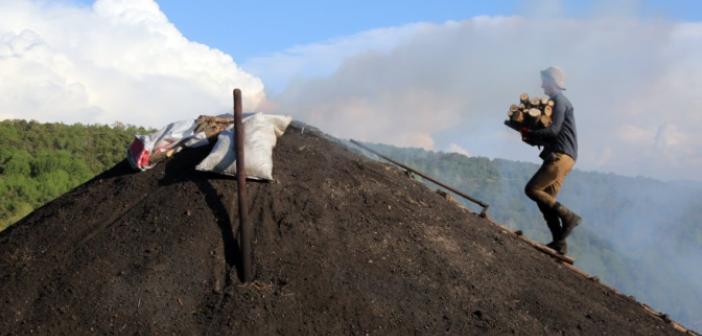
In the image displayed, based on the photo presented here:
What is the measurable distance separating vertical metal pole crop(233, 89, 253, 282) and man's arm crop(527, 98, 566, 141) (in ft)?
10.8

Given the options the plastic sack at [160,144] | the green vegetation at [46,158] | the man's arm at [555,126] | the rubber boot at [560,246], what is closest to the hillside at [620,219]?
the green vegetation at [46,158]

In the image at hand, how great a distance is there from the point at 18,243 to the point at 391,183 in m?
3.58

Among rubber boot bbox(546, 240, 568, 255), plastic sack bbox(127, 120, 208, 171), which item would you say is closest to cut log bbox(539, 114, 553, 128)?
rubber boot bbox(546, 240, 568, 255)

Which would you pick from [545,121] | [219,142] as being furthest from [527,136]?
[219,142]

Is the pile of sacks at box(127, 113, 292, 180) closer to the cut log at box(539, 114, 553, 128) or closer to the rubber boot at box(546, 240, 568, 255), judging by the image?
the cut log at box(539, 114, 553, 128)

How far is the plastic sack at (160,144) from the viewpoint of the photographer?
292 inches

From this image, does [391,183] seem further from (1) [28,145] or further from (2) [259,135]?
(1) [28,145]

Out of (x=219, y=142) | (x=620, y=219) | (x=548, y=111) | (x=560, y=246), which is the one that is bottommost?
(x=560, y=246)

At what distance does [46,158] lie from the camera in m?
22.4

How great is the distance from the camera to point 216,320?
5820mm

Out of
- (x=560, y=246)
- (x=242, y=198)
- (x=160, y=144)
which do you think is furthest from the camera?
(x=560, y=246)

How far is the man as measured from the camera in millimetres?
8102

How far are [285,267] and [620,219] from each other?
26597 mm

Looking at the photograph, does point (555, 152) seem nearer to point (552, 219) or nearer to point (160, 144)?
point (552, 219)
